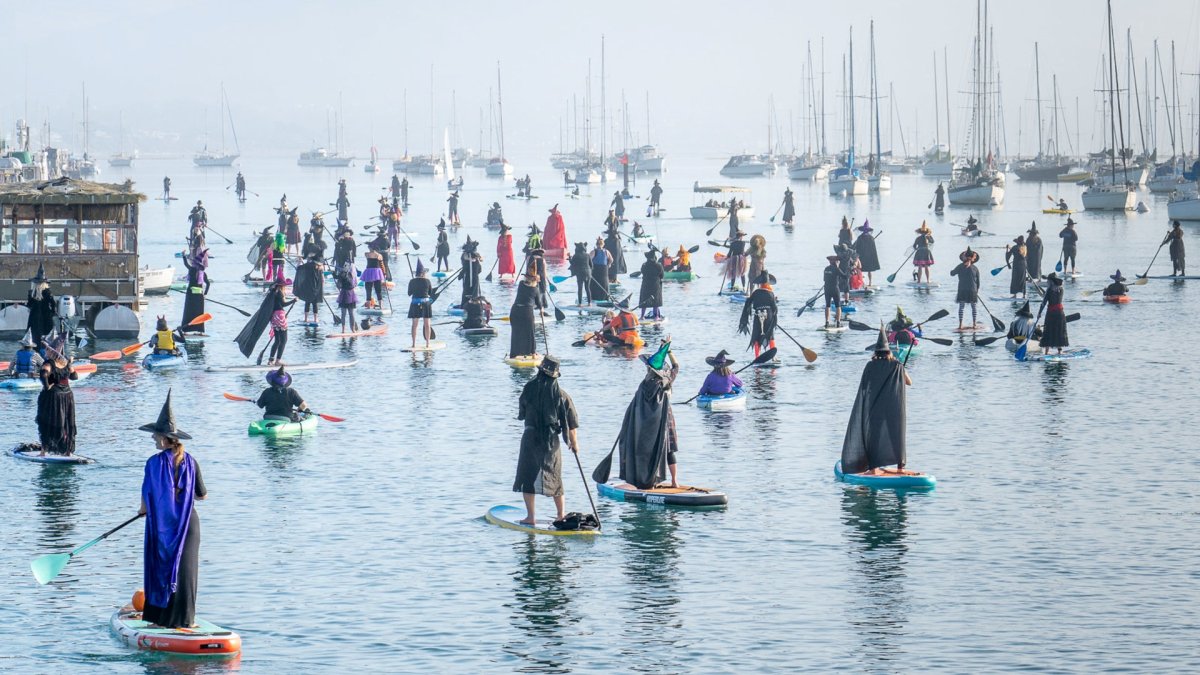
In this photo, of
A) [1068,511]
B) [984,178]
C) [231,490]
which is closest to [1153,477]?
[1068,511]

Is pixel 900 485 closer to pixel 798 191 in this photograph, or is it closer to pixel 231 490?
pixel 231 490

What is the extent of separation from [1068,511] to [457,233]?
67.3 meters

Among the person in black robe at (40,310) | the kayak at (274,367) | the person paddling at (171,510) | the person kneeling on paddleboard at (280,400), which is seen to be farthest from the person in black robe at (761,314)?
the person paddling at (171,510)

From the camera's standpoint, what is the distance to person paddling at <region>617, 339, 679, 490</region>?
21625 mm

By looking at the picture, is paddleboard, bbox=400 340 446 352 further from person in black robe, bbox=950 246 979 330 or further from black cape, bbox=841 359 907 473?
black cape, bbox=841 359 907 473

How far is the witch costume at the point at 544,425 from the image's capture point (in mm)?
20453

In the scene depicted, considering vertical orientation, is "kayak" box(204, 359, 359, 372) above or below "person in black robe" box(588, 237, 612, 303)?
below

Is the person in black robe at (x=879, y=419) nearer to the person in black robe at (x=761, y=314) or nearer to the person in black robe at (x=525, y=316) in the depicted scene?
the person in black robe at (x=761, y=314)

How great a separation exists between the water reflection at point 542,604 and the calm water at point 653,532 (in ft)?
0.15

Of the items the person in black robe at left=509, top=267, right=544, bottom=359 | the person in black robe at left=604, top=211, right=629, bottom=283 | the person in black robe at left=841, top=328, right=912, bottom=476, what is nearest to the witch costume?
the person in black robe at left=841, top=328, right=912, bottom=476

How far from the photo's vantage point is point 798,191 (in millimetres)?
171375

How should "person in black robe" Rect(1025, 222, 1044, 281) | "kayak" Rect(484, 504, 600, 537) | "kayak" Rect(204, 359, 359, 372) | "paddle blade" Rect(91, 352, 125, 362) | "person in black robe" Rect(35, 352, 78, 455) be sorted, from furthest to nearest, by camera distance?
"person in black robe" Rect(1025, 222, 1044, 281), "paddle blade" Rect(91, 352, 125, 362), "kayak" Rect(204, 359, 359, 372), "person in black robe" Rect(35, 352, 78, 455), "kayak" Rect(484, 504, 600, 537)

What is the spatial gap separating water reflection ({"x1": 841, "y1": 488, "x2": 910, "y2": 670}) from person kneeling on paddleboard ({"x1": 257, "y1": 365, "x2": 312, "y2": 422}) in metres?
9.45

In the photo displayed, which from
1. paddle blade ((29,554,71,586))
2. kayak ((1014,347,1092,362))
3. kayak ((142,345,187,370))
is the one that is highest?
kayak ((142,345,187,370))
